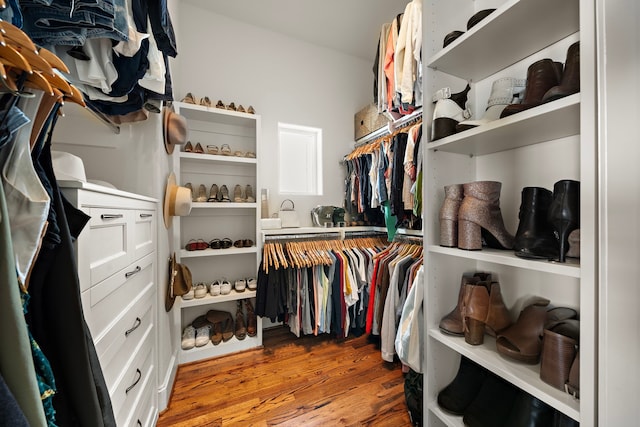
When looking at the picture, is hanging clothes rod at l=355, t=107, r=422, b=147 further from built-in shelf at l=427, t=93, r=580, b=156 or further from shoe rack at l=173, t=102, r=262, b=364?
shoe rack at l=173, t=102, r=262, b=364

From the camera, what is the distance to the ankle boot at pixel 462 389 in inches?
35.7

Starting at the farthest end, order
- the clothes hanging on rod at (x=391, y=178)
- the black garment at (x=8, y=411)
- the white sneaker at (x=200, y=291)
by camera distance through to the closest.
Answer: the white sneaker at (x=200, y=291) → the clothes hanging on rod at (x=391, y=178) → the black garment at (x=8, y=411)

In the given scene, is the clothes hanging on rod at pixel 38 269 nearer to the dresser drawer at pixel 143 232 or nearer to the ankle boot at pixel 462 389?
the dresser drawer at pixel 143 232

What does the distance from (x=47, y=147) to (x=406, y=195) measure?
1585 millimetres

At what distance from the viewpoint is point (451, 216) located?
90cm

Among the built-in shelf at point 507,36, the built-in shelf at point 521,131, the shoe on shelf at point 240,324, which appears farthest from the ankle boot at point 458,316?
the shoe on shelf at point 240,324

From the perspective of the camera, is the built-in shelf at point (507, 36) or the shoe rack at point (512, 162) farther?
the built-in shelf at point (507, 36)

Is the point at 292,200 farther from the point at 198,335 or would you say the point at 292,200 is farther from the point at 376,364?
the point at 376,364

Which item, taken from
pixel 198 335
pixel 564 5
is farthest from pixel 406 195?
pixel 198 335

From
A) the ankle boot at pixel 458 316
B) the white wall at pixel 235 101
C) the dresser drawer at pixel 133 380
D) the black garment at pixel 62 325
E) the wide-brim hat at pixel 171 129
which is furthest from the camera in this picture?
the wide-brim hat at pixel 171 129

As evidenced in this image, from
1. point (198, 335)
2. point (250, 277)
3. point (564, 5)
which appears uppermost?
point (564, 5)

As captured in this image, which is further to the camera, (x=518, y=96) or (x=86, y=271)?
(x=518, y=96)

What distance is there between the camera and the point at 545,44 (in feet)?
2.72

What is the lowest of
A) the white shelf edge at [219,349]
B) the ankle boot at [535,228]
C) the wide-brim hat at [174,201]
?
the white shelf edge at [219,349]
